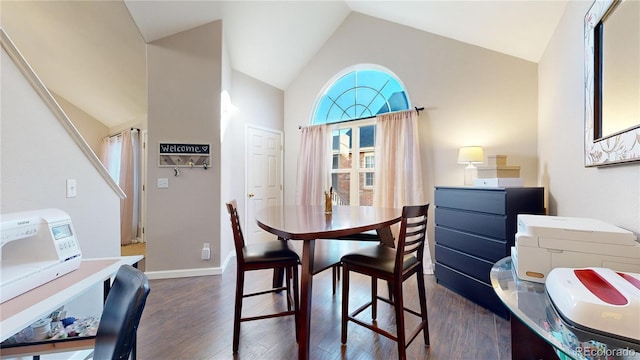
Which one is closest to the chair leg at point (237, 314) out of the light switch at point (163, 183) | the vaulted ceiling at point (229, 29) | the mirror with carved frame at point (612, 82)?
the light switch at point (163, 183)

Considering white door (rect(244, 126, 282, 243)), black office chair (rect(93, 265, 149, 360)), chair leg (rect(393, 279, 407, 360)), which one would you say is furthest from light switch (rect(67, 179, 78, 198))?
white door (rect(244, 126, 282, 243))

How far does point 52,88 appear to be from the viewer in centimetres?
439

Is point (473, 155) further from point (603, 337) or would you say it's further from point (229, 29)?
point (229, 29)

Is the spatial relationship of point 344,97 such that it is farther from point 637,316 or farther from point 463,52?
point 637,316

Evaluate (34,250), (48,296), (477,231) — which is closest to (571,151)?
(477,231)

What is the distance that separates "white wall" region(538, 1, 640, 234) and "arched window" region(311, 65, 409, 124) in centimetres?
156

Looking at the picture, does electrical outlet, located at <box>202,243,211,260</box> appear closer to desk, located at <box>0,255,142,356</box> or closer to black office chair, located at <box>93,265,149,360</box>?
desk, located at <box>0,255,142,356</box>

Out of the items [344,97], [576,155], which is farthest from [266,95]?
[576,155]

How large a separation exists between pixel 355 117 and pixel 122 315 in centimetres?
379

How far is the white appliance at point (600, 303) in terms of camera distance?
556 millimetres

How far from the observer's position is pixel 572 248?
0.92 metres

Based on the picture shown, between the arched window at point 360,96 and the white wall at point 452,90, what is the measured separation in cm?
16

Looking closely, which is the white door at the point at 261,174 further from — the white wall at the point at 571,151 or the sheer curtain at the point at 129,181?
the white wall at the point at 571,151

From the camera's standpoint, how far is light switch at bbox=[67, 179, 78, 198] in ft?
4.95
